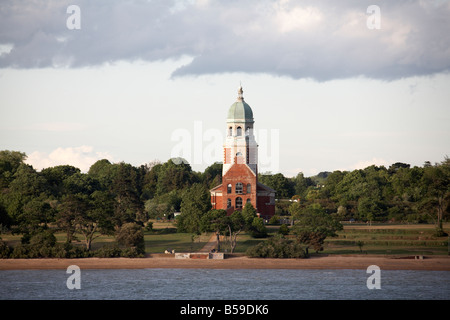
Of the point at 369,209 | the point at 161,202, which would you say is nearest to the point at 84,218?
the point at 161,202

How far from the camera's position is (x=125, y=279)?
73.2m

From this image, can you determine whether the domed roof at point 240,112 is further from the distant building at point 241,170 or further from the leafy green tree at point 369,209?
the leafy green tree at point 369,209

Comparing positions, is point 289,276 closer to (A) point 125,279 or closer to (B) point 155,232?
(A) point 125,279

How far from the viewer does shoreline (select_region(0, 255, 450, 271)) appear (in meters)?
78.1

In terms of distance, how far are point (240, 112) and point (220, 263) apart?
42.8 meters

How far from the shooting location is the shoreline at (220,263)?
256 feet

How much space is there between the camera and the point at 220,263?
79.1 meters

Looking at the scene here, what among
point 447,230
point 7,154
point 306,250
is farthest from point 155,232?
point 7,154

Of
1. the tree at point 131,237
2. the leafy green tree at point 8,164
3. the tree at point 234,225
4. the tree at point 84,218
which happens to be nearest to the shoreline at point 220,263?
the tree at point 131,237

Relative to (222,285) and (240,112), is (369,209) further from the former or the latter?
(222,285)

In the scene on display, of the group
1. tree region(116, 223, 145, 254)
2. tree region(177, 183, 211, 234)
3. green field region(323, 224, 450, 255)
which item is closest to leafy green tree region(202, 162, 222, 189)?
tree region(177, 183, 211, 234)

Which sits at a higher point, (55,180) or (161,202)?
(55,180)

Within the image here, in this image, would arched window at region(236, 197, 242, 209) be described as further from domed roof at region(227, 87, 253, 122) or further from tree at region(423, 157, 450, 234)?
tree at region(423, 157, 450, 234)
